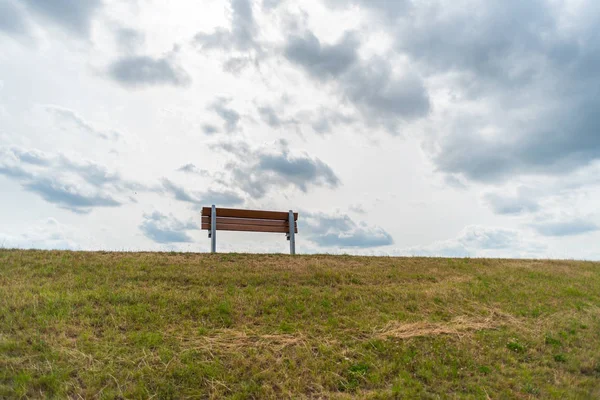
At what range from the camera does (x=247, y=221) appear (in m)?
13.9

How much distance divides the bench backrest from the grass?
194 cm

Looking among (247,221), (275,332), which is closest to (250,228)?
(247,221)

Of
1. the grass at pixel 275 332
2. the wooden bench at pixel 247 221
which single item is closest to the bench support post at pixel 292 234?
the wooden bench at pixel 247 221

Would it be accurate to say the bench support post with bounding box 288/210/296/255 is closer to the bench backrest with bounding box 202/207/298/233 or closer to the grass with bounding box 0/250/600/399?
the bench backrest with bounding box 202/207/298/233

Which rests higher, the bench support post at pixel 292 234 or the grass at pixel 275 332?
the bench support post at pixel 292 234

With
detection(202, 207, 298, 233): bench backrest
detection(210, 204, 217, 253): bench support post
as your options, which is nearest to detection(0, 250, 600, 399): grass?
detection(210, 204, 217, 253): bench support post

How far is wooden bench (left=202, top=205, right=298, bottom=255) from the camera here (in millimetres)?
13336

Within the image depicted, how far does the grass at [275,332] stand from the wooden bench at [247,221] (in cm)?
179

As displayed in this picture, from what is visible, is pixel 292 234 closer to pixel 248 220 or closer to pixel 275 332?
pixel 248 220

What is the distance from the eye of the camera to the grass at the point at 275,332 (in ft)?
19.4

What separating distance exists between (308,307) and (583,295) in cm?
860

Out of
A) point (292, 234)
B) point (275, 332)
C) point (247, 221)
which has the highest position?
point (247, 221)

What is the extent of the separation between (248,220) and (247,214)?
8.4 inches

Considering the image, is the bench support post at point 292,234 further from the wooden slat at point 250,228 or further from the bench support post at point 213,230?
the bench support post at point 213,230
